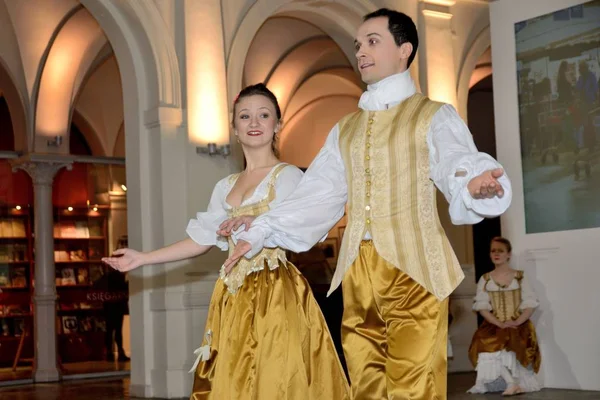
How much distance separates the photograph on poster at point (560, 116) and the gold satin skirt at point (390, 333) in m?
5.00

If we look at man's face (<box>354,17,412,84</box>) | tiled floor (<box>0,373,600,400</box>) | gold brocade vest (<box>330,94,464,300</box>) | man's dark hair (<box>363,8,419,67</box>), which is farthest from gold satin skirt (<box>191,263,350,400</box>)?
tiled floor (<box>0,373,600,400</box>)

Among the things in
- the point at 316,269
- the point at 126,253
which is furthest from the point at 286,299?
the point at 316,269

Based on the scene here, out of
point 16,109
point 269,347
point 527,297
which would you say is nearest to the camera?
point 269,347

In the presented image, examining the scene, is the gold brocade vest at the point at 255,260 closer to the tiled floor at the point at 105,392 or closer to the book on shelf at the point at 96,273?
the tiled floor at the point at 105,392

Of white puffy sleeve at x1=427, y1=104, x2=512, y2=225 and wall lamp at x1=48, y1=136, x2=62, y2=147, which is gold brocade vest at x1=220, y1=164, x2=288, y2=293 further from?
wall lamp at x1=48, y1=136, x2=62, y2=147

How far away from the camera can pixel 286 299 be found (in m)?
3.92

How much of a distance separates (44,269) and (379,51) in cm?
874

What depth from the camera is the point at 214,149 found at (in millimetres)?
8773

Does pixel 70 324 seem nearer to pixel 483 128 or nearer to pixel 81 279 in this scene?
pixel 81 279

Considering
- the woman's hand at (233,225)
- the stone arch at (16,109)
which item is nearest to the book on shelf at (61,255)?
the stone arch at (16,109)

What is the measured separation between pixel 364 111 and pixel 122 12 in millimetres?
5744

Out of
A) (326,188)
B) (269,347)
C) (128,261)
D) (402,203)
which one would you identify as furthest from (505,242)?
(402,203)

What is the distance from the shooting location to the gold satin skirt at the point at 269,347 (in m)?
3.79

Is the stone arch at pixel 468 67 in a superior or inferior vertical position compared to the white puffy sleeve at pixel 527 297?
superior
